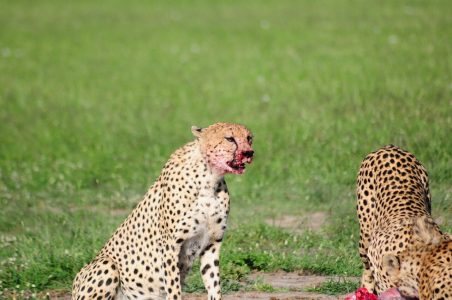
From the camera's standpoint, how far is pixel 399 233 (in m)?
6.86

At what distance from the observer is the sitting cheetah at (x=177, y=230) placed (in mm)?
7266

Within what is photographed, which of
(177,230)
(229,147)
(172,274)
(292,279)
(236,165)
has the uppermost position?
(229,147)

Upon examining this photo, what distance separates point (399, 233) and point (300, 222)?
369 centimetres

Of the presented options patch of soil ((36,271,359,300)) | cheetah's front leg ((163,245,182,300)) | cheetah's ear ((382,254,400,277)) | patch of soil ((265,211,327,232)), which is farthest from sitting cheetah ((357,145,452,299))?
patch of soil ((265,211,327,232))

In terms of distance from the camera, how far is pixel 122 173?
1260 centimetres

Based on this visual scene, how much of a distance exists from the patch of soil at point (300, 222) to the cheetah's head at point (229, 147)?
2.93m

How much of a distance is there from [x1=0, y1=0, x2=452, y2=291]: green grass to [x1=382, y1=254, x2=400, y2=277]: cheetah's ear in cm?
182

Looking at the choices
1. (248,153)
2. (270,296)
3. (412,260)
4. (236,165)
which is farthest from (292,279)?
(412,260)

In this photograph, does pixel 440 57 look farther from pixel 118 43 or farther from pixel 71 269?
pixel 71 269

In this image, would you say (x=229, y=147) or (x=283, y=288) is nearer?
(x=229, y=147)

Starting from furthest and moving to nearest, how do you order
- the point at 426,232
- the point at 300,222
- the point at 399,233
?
1. the point at 300,222
2. the point at 399,233
3. the point at 426,232

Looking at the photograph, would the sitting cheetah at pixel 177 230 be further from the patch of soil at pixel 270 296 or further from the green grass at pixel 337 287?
the green grass at pixel 337 287

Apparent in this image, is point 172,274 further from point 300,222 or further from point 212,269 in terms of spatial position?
point 300,222

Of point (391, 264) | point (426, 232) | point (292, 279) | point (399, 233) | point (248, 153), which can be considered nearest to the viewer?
Answer: point (426, 232)
